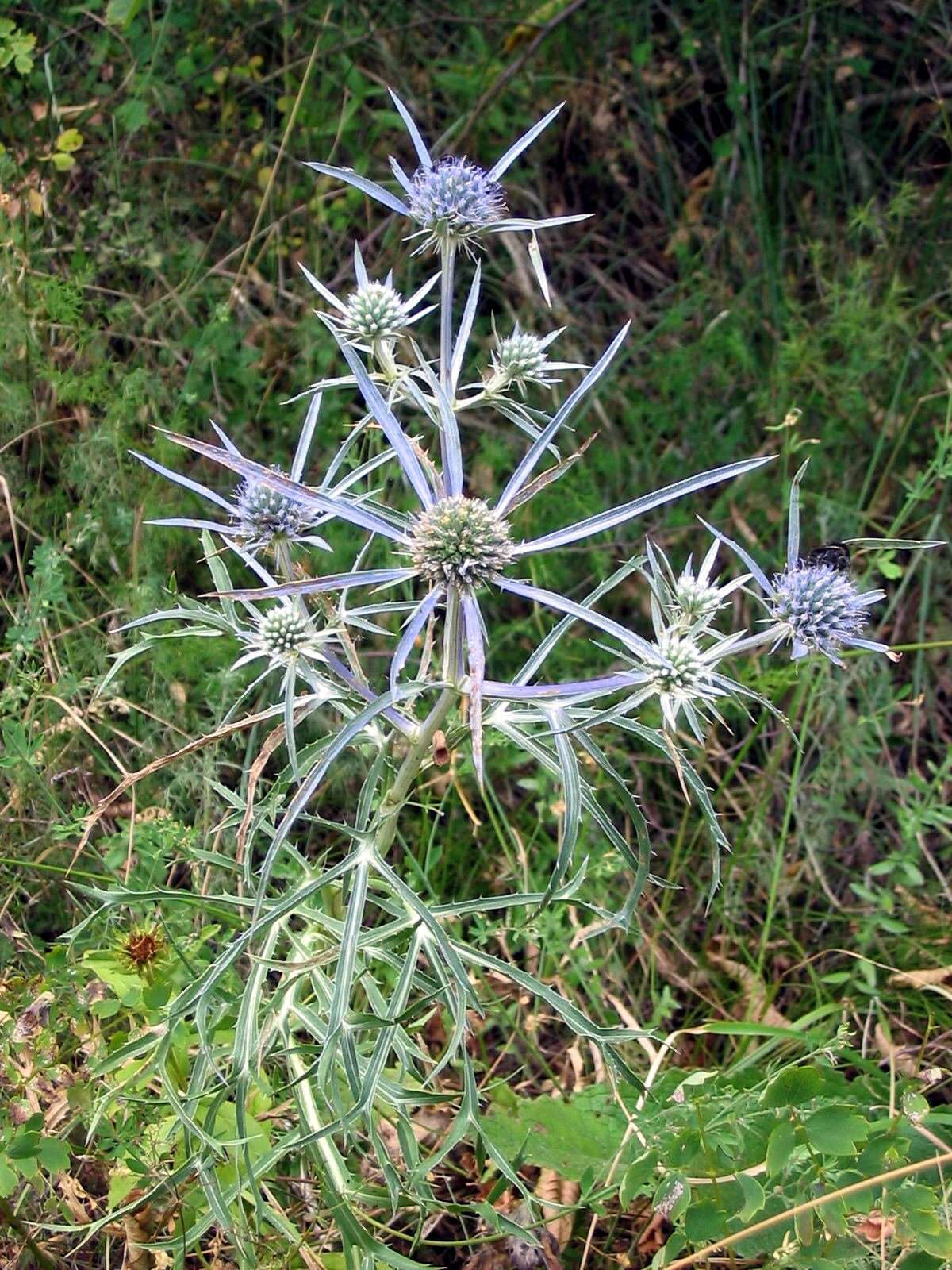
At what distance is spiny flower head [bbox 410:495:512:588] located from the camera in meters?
1.56

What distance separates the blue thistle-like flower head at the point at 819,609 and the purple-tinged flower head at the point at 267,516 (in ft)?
2.38

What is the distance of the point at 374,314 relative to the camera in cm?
184

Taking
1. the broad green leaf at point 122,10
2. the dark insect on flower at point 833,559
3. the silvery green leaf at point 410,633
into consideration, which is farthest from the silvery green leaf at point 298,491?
the broad green leaf at point 122,10

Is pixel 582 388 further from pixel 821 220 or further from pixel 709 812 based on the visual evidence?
pixel 821 220

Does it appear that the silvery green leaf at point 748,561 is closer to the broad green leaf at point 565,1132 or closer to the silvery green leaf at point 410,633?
the silvery green leaf at point 410,633

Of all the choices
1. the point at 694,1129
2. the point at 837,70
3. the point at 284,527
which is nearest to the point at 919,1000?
the point at 694,1129

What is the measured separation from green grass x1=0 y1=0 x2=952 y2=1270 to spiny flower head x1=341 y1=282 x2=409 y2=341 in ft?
3.13

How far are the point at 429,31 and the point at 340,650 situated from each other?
2.93m

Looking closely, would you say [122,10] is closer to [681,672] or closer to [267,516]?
[267,516]

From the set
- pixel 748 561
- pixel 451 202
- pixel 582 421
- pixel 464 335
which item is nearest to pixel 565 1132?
pixel 748 561

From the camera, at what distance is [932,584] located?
3.33 meters

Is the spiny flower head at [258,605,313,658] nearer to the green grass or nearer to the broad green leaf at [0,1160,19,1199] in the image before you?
the green grass

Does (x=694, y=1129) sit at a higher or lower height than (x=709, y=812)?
lower

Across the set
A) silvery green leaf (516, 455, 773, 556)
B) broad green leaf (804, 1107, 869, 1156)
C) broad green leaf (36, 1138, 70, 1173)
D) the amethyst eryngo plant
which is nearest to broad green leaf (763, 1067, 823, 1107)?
broad green leaf (804, 1107, 869, 1156)
